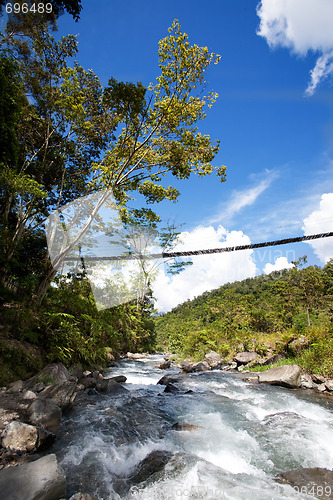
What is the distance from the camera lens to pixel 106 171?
25.2 ft

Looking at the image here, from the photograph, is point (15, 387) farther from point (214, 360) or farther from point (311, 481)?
point (214, 360)

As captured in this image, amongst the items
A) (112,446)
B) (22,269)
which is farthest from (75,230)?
(112,446)

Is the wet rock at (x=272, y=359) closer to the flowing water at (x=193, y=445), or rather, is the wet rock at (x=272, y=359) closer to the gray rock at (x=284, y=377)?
the gray rock at (x=284, y=377)

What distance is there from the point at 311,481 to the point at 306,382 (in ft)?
19.2

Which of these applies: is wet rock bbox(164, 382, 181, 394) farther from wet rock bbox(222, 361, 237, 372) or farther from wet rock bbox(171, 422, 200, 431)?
wet rock bbox(222, 361, 237, 372)

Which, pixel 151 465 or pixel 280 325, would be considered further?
pixel 280 325

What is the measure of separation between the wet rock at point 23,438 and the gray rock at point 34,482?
0.89 m

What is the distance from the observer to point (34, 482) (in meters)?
1.99

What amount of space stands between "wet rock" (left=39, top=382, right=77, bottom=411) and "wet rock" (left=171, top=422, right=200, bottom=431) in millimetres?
2096

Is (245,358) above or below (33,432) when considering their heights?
below

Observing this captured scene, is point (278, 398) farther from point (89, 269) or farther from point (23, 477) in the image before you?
point (89, 269)

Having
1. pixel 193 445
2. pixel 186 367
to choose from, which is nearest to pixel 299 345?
pixel 186 367

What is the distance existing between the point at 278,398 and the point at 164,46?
1131cm

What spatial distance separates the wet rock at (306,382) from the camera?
728 cm
